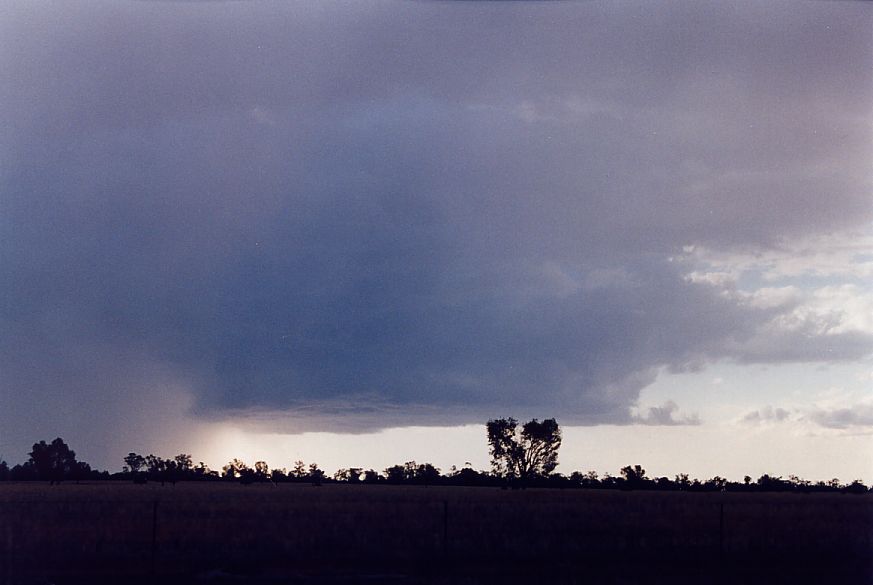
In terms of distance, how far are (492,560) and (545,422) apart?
11395 cm

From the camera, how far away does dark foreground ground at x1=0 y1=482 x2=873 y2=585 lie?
2350 cm

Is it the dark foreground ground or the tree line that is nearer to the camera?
the dark foreground ground

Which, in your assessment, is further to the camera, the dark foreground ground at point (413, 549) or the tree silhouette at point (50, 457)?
the tree silhouette at point (50, 457)

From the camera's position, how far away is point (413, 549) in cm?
2847

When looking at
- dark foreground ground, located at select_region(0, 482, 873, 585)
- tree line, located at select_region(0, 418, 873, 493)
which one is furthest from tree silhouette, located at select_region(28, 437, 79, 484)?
dark foreground ground, located at select_region(0, 482, 873, 585)

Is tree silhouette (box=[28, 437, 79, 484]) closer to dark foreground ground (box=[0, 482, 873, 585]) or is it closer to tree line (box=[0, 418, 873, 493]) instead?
tree line (box=[0, 418, 873, 493])

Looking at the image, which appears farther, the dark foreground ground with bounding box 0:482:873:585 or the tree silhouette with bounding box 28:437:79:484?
the tree silhouette with bounding box 28:437:79:484

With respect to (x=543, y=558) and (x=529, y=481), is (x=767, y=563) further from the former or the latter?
(x=529, y=481)

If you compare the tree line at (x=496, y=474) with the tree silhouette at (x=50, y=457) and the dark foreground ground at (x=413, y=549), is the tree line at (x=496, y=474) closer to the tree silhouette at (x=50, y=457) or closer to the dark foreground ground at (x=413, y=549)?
the tree silhouette at (x=50, y=457)

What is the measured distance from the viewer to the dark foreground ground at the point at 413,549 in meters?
23.5

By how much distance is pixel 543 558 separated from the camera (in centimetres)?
2744

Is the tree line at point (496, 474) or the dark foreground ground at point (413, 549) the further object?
the tree line at point (496, 474)

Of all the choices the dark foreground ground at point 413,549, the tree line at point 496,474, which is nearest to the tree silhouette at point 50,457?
the tree line at point 496,474

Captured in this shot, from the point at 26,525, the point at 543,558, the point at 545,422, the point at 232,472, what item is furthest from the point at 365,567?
the point at 232,472
